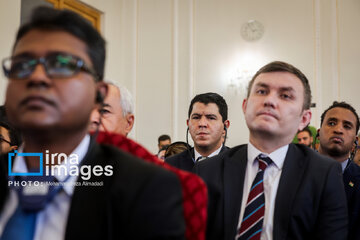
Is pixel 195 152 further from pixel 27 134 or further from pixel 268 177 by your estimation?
pixel 27 134

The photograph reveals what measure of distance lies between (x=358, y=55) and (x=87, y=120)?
6.74 m

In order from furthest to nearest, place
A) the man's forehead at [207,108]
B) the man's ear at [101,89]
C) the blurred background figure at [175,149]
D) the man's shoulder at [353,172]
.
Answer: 1. the blurred background figure at [175,149]
2. the man's forehead at [207,108]
3. the man's shoulder at [353,172]
4. the man's ear at [101,89]

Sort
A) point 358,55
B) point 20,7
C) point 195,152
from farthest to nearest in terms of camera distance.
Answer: point 358,55 < point 20,7 < point 195,152

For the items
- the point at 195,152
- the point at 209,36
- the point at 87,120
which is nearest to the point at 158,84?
the point at 209,36

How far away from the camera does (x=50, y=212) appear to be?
3.01 feet

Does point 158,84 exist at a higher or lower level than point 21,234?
higher

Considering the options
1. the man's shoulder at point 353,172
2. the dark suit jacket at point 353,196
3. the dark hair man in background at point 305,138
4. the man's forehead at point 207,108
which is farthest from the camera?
the dark hair man in background at point 305,138

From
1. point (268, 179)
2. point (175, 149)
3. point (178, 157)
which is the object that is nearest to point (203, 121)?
point (178, 157)

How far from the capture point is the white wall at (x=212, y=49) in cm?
671

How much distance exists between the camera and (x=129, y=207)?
89 centimetres

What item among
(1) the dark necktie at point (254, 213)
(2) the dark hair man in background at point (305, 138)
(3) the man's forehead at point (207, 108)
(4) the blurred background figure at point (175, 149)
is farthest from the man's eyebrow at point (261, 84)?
(2) the dark hair man in background at point (305, 138)

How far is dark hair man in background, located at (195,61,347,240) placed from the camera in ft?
4.66

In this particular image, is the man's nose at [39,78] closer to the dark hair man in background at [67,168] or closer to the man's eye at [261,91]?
the dark hair man in background at [67,168]

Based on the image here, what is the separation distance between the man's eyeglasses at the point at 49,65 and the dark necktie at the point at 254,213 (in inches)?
34.3
